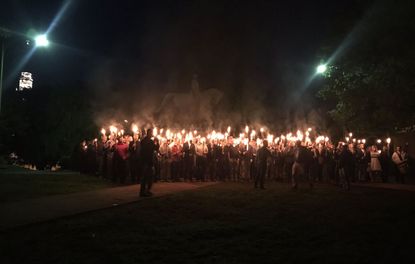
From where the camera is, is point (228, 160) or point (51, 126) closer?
point (228, 160)

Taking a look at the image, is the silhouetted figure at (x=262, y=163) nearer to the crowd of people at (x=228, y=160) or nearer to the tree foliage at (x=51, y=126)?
the crowd of people at (x=228, y=160)

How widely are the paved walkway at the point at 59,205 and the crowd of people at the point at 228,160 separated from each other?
4.07 metres

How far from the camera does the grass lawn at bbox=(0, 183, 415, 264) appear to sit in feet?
18.8

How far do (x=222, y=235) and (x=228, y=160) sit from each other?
41.9ft

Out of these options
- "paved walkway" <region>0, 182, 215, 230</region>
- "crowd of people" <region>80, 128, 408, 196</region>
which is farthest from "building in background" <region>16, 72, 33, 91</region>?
"paved walkway" <region>0, 182, 215, 230</region>

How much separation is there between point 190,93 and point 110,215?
108ft

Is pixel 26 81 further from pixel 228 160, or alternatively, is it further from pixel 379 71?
pixel 379 71

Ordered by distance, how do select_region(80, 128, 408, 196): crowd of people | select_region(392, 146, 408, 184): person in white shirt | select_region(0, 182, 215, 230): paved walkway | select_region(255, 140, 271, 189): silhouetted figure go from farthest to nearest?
select_region(392, 146, 408, 184): person in white shirt, select_region(80, 128, 408, 196): crowd of people, select_region(255, 140, 271, 189): silhouetted figure, select_region(0, 182, 215, 230): paved walkway

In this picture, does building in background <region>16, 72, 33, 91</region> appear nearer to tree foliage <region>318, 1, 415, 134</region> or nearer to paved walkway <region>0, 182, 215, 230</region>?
tree foliage <region>318, 1, 415, 134</region>

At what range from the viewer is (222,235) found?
7.10 metres

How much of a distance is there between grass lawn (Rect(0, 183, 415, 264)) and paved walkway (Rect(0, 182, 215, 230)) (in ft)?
1.20

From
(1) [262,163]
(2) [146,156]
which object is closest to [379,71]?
(1) [262,163]

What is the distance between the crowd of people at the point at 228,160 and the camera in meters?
16.2

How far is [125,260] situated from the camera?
5504 mm
